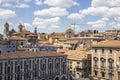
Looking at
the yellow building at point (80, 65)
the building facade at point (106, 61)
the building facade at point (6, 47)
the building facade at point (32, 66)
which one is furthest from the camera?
the yellow building at point (80, 65)

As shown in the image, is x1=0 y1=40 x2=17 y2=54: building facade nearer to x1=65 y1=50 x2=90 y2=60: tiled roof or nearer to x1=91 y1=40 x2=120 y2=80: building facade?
x1=65 y1=50 x2=90 y2=60: tiled roof

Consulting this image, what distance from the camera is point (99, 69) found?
72.2 metres

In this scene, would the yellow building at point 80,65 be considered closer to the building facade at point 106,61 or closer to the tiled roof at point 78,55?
the tiled roof at point 78,55

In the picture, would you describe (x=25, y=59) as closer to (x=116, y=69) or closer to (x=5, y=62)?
(x=5, y=62)

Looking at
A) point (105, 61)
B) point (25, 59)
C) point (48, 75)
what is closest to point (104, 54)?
point (105, 61)

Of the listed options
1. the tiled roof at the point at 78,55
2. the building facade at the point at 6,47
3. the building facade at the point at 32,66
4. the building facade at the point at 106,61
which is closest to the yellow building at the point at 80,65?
the tiled roof at the point at 78,55

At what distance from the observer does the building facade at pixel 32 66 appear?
56.9 m

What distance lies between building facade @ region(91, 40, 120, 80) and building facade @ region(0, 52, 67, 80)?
8.80m

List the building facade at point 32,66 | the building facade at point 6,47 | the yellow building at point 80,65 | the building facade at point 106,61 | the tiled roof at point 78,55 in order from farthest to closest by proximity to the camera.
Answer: the tiled roof at point 78,55 < the yellow building at point 80,65 < the building facade at point 6,47 < the building facade at point 106,61 < the building facade at point 32,66

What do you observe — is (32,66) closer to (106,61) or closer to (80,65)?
(106,61)

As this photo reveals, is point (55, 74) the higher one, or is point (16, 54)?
point (16, 54)

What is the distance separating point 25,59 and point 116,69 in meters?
22.8

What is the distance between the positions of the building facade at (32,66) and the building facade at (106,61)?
880 cm

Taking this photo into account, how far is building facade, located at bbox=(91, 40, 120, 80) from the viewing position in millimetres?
67562
